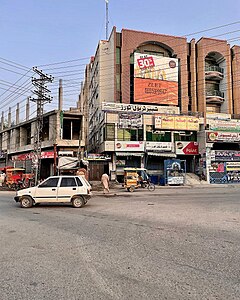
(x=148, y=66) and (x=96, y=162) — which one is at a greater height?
(x=148, y=66)

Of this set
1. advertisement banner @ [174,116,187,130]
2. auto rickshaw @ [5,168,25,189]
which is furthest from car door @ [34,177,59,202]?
advertisement banner @ [174,116,187,130]

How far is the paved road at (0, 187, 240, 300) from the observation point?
3766mm

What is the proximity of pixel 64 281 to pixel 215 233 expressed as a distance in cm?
479

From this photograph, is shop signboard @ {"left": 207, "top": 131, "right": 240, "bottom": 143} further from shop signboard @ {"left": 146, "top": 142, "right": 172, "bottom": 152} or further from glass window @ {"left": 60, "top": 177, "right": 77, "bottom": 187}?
glass window @ {"left": 60, "top": 177, "right": 77, "bottom": 187}

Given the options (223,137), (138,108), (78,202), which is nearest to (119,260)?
(78,202)

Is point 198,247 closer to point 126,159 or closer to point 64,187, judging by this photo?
point 64,187

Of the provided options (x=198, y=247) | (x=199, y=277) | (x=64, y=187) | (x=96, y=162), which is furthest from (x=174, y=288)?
(x=96, y=162)

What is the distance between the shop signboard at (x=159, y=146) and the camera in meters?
34.1

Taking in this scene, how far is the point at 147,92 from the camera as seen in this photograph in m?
39.1

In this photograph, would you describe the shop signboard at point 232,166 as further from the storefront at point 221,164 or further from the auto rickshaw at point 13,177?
the auto rickshaw at point 13,177

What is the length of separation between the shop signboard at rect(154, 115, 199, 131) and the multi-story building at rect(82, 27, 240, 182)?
133 mm

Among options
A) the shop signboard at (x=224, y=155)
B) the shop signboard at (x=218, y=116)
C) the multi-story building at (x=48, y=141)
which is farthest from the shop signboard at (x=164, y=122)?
the multi-story building at (x=48, y=141)

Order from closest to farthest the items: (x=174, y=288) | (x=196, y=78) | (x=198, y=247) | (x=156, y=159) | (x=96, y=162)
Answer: (x=174, y=288), (x=198, y=247), (x=96, y=162), (x=156, y=159), (x=196, y=78)

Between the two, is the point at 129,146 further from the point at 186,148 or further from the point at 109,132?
the point at 186,148
